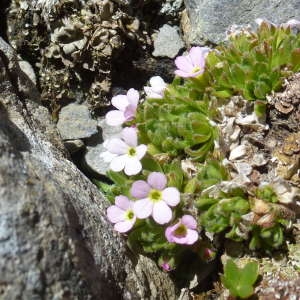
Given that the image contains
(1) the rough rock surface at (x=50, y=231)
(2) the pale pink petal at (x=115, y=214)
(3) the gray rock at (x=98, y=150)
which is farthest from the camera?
(3) the gray rock at (x=98, y=150)

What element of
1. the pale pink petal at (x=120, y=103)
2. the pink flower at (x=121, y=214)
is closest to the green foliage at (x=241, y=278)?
the pink flower at (x=121, y=214)

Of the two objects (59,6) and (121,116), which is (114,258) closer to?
(121,116)

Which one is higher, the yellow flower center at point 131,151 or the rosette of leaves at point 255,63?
the rosette of leaves at point 255,63

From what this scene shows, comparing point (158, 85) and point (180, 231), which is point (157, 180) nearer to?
point (180, 231)

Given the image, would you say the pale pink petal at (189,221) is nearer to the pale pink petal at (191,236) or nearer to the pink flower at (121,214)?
the pale pink petal at (191,236)

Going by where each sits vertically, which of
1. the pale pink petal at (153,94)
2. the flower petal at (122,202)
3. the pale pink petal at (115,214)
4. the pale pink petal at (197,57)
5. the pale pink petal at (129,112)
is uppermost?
the pale pink petal at (197,57)
